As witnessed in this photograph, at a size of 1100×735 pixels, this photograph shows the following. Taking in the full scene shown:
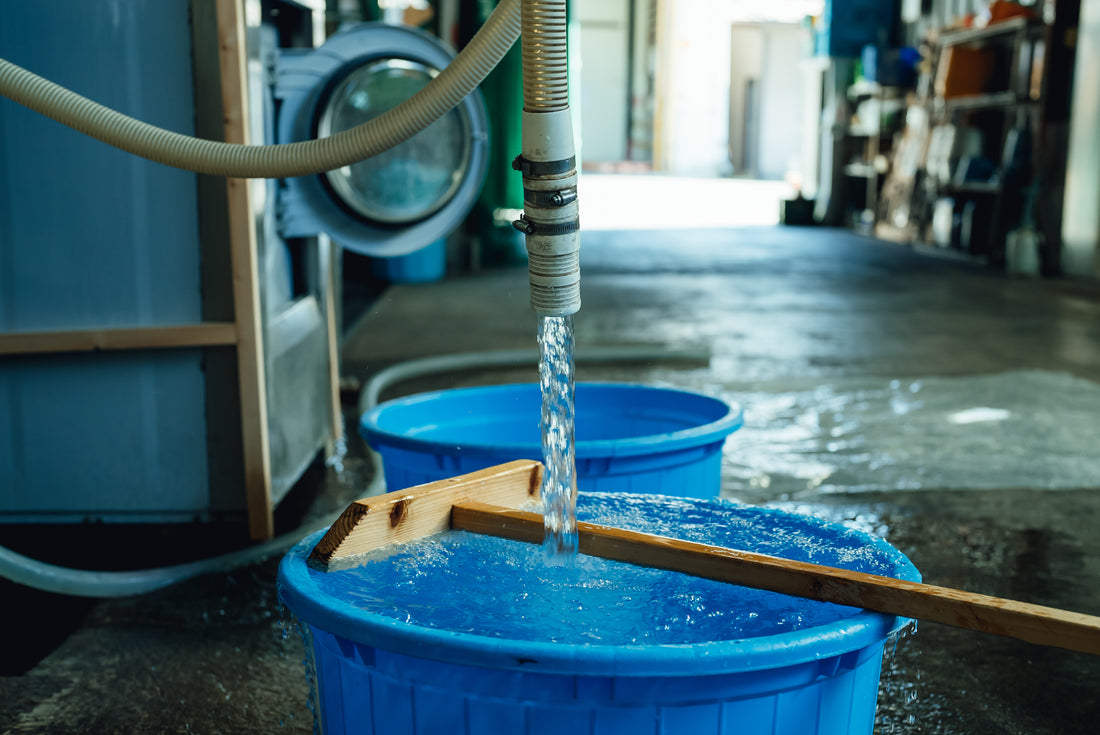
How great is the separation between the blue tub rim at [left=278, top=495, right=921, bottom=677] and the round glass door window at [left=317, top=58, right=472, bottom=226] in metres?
1.74

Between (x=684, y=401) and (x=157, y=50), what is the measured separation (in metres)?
1.37

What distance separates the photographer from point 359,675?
3.47 feet

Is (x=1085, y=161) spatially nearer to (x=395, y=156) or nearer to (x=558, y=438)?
(x=395, y=156)

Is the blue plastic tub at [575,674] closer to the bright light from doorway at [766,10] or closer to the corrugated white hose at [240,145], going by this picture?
the corrugated white hose at [240,145]

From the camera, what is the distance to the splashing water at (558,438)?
1260mm

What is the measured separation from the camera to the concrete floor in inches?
71.7

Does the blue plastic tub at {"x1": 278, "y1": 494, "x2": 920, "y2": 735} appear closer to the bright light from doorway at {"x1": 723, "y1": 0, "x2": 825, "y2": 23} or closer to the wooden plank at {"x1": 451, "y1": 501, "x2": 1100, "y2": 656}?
the wooden plank at {"x1": 451, "y1": 501, "x2": 1100, "y2": 656}

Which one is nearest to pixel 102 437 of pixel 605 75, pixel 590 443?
pixel 590 443

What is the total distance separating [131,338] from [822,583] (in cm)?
179

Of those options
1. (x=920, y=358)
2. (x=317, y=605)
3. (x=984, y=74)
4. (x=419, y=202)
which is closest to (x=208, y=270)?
(x=419, y=202)

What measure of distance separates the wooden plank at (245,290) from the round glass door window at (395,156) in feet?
1.05

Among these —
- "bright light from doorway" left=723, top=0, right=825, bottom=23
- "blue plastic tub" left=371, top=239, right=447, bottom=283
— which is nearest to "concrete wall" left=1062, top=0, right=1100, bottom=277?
"blue plastic tub" left=371, top=239, right=447, bottom=283

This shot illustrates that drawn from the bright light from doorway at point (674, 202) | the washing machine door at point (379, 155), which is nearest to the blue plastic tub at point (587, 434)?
the washing machine door at point (379, 155)

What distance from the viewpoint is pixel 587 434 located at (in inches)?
87.2
